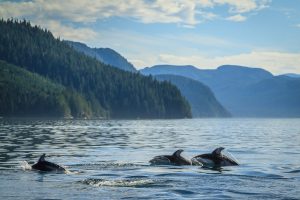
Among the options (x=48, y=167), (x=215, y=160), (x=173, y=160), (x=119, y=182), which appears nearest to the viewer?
(x=119, y=182)

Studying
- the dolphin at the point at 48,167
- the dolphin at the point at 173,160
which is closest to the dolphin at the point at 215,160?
the dolphin at the point at 173,160

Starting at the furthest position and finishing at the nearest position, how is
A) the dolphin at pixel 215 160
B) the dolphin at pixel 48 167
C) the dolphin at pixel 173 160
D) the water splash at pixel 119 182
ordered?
the dolphin at pixel 215 160 → the dolphin at pixel 173 160 → the dolphin at pixel 48 167 → the water splash at pixel 119 182

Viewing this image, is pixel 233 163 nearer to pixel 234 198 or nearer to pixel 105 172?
pixel 105 172

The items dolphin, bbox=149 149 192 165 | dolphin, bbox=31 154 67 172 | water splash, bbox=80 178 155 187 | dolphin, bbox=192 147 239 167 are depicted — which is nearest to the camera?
water splash, bbox=80 178 155 187

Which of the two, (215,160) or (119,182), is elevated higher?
(215,160)

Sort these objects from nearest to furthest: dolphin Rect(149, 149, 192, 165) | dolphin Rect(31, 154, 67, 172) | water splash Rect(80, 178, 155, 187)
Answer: water splash Rect(80, 178, 155, 187)
dolphin Rect(31, 154, 67, 172)
dolphin Rect(149, 149, 192, 165)

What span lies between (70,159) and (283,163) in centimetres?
1761

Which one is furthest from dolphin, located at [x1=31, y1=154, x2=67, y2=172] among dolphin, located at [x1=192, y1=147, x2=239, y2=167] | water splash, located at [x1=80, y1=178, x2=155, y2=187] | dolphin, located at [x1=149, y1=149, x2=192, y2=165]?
dolphin, located at [x1=192, y1=147, x2=239, y2=167]

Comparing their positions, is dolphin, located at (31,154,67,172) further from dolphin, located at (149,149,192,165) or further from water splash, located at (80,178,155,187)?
dolphin, located at (149,149,192,165)

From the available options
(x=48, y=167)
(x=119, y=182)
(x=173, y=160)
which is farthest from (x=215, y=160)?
(x=119, y=182)

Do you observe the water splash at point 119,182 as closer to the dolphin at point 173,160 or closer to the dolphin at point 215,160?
the dolphin at point 173,160

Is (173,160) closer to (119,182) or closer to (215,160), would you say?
(215,160)

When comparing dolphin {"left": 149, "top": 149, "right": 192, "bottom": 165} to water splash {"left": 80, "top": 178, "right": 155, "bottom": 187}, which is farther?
dolphin {"left": 149, "top": 149, "right": 192, "bottom": 165}

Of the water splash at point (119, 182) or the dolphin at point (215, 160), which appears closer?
the water splash at point (119, 182)
